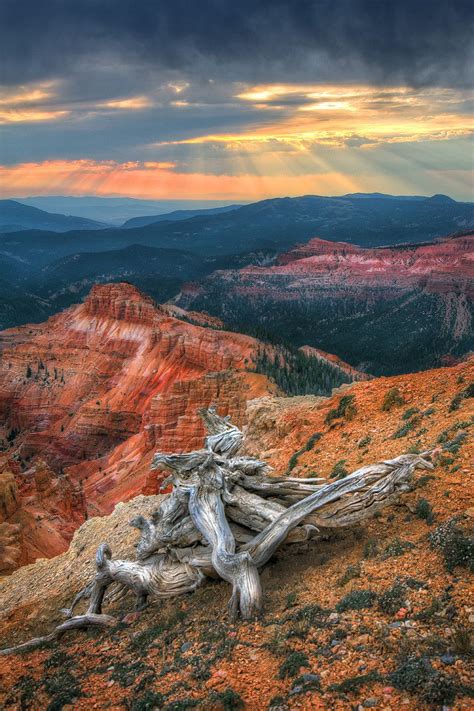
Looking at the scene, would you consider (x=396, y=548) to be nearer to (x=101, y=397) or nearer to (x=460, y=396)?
(x=460, y=396)

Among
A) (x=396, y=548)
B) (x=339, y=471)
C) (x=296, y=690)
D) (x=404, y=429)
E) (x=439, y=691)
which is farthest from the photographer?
(x=404, y=429)

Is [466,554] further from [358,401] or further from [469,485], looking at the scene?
[358,401]

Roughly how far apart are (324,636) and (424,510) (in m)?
3.27

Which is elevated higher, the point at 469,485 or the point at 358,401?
the point at 469,485

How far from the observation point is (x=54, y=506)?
1619 inches

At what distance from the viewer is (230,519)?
10.8 meters

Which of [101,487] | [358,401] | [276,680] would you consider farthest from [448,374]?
[101,487]

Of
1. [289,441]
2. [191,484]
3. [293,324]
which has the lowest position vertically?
[293,324]

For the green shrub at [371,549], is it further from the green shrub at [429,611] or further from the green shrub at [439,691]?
the green shrub at [439,691]

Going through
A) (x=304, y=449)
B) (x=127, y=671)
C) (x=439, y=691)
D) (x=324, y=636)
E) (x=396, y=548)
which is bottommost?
(x=304, y=449)

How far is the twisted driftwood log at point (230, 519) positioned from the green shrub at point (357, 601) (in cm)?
151

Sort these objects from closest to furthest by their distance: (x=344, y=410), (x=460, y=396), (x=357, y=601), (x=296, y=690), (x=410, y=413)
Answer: (x=296, y=690) → (x=357, y=601) → (x=460, y=396) → (x=410, y=413) → (x=344, y=410)

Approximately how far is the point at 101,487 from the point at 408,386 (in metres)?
41.4

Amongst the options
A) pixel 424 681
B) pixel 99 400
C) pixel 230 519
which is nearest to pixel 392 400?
pixel 230 519
